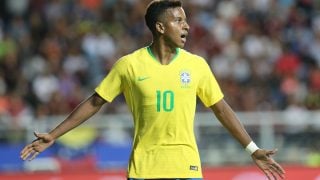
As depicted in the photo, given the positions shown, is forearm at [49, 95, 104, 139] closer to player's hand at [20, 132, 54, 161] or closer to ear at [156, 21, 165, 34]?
player's hand at [20, 132, 54, 161]

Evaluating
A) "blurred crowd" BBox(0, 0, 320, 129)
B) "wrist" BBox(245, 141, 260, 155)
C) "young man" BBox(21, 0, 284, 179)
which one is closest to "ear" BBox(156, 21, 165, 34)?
"young man" BBox(21, 0, 284, 179)

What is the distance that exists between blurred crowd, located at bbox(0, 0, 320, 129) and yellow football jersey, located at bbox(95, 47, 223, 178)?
26.4ft

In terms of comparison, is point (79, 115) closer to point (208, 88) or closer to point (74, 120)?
point (74, 120)

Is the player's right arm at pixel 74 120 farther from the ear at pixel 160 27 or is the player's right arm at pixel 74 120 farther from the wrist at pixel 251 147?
the wrist at pixel 251 147

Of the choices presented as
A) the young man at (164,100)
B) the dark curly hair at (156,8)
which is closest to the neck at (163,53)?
the young man at (164,100)

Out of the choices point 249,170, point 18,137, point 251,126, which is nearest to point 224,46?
point 251,126

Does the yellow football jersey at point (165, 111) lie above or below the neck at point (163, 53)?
below

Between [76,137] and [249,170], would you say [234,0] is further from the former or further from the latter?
[249,170]

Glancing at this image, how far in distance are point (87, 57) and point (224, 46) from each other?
2315 mm

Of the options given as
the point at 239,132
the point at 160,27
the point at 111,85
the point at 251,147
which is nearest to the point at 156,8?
the point at 160,27

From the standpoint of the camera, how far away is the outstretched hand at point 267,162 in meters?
7.59

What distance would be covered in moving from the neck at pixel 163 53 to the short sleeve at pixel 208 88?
0.25m

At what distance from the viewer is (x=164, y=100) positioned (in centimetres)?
733

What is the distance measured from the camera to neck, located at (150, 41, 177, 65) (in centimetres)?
749
